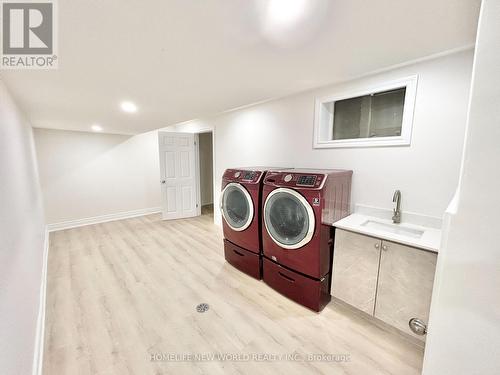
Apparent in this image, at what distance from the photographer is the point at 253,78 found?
1831 mm

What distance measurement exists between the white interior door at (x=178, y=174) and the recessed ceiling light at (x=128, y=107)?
1.40 meters

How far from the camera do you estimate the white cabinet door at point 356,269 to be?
159 cm

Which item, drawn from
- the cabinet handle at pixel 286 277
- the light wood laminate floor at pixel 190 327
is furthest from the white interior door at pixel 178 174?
the cabinet handle at pixel 286 277

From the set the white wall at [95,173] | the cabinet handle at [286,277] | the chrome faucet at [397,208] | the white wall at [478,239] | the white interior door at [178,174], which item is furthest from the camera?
the white interior door at [178,174]

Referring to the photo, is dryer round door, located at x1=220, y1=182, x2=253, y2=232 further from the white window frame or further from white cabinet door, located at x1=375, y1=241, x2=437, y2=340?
white cabinet door, located at x1=375, y1=241, x2=437, y2=340

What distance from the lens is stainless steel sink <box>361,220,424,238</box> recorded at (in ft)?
5.46

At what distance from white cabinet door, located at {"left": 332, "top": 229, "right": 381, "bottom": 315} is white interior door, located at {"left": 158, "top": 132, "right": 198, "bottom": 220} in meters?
3.52

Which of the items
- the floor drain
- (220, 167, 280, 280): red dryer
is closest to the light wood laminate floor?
the floor drain

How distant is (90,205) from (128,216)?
0.75m

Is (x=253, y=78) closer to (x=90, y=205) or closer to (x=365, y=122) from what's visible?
(x=365, y=122)

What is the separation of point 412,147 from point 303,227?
3.67 ft

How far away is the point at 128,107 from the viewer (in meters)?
2.54

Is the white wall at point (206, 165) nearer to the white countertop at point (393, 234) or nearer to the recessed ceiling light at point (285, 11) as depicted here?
the white countertop at point (393, 234)

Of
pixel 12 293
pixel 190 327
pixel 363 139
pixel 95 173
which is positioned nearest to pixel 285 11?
pixel 363 139
